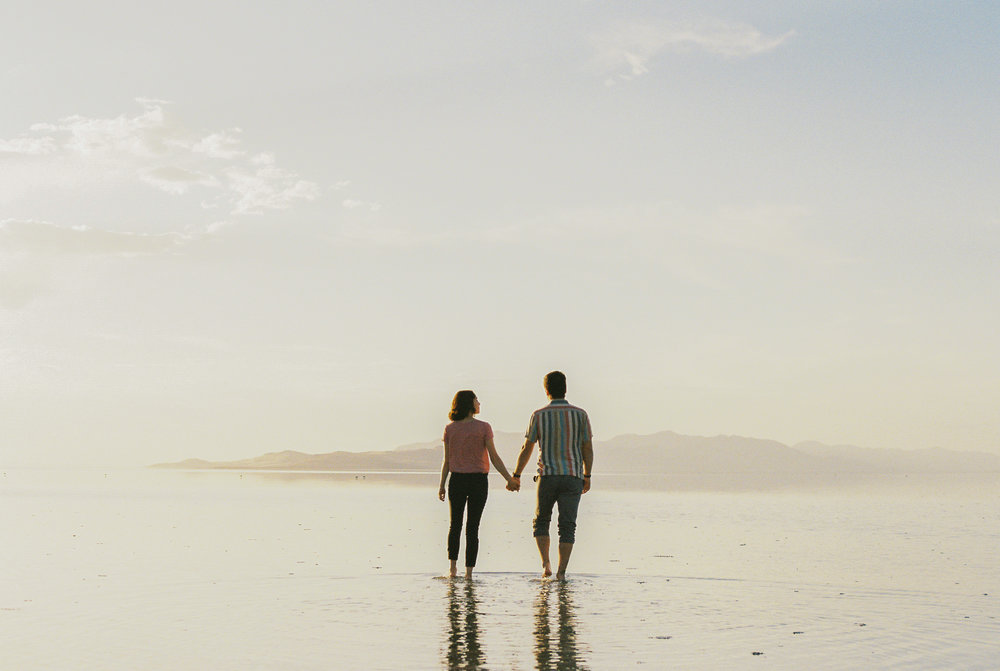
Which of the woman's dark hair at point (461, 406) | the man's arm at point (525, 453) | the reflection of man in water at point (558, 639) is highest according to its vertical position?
the woman's dark hair at point (461, 406)

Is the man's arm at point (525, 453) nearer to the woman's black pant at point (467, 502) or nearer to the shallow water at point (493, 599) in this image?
the woman's black pant at point (467, 502)

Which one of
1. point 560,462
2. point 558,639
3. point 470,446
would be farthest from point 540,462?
point 558,639

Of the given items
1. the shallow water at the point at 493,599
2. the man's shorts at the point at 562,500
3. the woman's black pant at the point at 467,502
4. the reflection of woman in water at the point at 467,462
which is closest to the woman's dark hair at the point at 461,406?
the reflection of woman in water at the point at 467,462

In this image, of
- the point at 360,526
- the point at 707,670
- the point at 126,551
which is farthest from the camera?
the point at 360,526

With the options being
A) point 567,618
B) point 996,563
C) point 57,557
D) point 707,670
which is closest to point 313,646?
point 567,618

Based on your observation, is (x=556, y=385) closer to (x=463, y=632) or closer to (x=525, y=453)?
(x=525, y=453)

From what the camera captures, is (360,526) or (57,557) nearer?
(57,557)

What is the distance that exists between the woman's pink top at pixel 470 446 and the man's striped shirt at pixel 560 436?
71 cm

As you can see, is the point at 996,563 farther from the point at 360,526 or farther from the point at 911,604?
the point at 360,526

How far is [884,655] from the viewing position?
8.53 metres

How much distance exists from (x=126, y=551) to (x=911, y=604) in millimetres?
12303

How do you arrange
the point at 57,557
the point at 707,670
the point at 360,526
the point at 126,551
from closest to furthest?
the point at 707,670 < the point at 57,557 < the point at 126,551 < the point at 360,526

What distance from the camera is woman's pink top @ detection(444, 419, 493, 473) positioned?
14.1 meters

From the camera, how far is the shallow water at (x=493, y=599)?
846 centimetres
